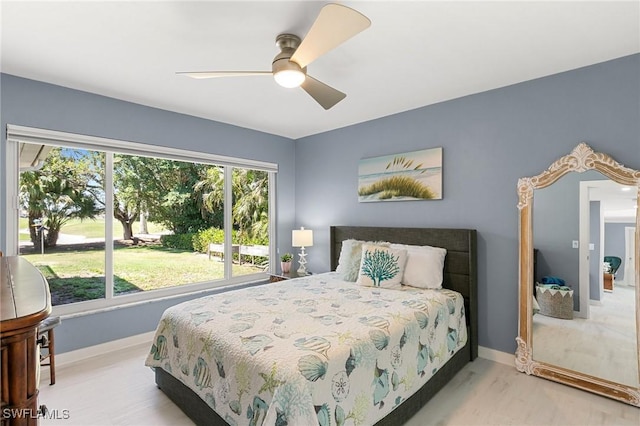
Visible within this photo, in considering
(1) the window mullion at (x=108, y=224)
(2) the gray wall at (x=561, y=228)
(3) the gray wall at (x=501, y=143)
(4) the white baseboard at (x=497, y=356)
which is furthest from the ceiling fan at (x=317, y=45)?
(4) the white baseboard at (x=497, y=356)

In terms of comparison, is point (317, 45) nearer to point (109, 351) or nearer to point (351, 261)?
point (351, 261)

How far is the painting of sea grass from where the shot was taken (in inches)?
132

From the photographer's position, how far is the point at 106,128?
312cm

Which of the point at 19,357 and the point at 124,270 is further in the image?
the point at 124,270

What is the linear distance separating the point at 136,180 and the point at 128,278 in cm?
107

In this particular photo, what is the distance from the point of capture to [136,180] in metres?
3.50

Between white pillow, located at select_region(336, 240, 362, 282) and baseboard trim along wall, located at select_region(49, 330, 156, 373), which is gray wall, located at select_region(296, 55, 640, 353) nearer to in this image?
white pillow, located at select_region(336, 240, 362, 282)

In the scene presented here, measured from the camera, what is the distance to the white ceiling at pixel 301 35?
1.83 m

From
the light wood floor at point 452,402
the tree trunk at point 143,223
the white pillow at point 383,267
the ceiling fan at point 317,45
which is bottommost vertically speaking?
the light wood floor at point 452,402

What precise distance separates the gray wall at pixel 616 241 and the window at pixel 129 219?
3702 millimetres

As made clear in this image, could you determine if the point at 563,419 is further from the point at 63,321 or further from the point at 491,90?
the point at 63,321

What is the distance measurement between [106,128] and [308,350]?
295 centimetres

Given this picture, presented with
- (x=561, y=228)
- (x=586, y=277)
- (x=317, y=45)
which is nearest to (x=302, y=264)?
(x=561, y=228)

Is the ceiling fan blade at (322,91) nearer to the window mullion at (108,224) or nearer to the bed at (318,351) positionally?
the bed at (318,351)
